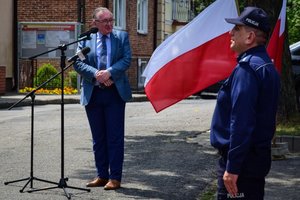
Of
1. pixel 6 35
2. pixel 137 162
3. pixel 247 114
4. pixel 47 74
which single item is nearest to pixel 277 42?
pixel 137 162

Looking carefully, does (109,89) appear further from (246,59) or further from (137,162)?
(246,59)

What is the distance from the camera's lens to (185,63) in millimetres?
6648

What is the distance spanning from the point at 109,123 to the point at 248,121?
3.51 m

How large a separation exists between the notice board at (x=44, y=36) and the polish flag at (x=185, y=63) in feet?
64.9

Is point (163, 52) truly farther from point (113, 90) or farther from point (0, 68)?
point (0, 68)

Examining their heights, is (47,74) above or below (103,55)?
below

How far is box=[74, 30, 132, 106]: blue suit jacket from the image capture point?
7383 mm

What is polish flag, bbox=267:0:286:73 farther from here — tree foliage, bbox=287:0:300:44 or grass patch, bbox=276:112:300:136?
tree foliage, bbox=287:0:300:44

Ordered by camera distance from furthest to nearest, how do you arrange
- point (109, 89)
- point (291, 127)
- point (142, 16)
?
1. point (142, 16)
2. point (291, 127)
3. point (109, 89)

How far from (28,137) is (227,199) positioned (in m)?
8.46

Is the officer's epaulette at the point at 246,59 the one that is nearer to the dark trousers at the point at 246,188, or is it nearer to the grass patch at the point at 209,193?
the dark trousers at the point at 246,188

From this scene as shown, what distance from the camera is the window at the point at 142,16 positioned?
112ft

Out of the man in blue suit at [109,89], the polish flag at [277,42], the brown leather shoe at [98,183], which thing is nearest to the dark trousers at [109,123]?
the man in blue suit at [109,89]

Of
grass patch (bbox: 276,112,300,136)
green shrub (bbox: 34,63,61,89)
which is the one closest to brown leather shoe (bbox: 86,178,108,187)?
grass patch (bbox: 276,112,300,136)
